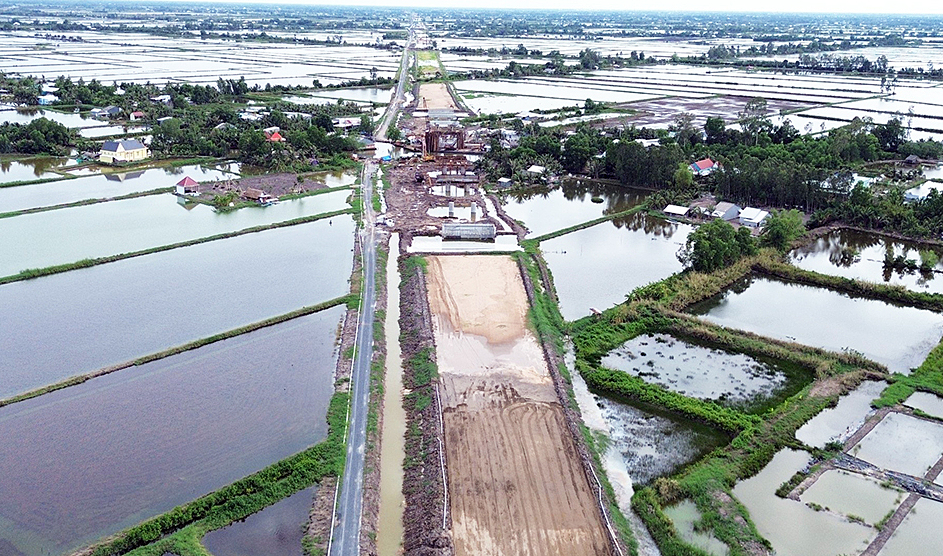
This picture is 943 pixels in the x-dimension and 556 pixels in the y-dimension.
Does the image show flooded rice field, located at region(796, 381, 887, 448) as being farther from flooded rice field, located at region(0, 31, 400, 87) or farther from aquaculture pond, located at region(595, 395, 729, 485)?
flooded rice field, located at region(0, 31, 400, 87)

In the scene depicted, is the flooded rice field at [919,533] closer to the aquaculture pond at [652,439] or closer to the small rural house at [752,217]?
the aquaculture pond at [652,439]

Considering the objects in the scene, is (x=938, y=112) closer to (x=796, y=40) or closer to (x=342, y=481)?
(x=342, y=481)

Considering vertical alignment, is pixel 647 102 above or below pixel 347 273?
above

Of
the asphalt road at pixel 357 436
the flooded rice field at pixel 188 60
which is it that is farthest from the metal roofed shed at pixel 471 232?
the flooded rice field at pixel 188 60

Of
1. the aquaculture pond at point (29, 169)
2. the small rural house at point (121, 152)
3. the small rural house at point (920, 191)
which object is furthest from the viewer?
the small rural house at point (121, 152)

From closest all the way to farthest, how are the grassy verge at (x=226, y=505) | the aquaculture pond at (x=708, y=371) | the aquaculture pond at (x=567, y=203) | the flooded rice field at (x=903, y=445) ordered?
the grassy verge at (x=226, y=505)
the flooded rice field at (x=903, y=445)
the aquaculture pond at (x=708, y=371)
the aquaculture pond at (x=567, y=203)

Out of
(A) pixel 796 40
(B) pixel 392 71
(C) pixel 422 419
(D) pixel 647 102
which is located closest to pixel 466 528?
(C) pixel 422 419

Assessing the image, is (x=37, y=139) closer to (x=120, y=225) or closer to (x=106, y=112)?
(x=106, y=112)
